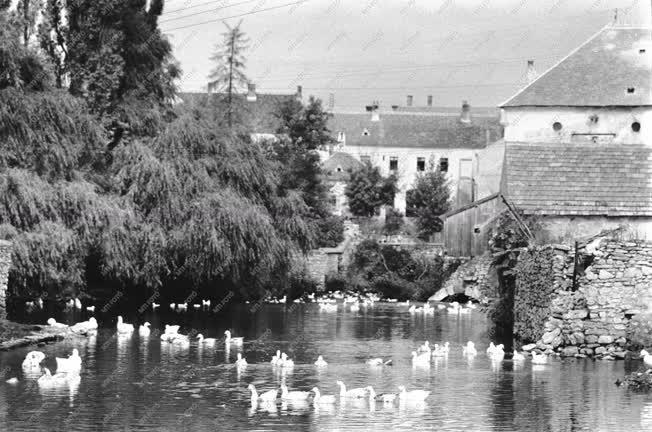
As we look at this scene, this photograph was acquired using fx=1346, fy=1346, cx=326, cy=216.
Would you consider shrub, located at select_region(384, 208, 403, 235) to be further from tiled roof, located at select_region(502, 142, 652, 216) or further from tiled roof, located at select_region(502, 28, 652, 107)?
tiled roof, located at select_region(502, 142, 652, 216)

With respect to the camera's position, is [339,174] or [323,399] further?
[339,174]

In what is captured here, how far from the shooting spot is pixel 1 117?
42500 mm

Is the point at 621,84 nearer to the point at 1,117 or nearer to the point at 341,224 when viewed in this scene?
the point at 341,224

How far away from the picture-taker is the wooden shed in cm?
5081

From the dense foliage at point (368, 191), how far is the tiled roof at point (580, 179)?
185ft

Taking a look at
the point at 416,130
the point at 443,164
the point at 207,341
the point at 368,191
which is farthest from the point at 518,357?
the point at 416,130

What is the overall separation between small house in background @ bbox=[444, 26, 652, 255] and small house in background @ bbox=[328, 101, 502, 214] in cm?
2421

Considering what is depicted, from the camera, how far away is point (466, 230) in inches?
2270

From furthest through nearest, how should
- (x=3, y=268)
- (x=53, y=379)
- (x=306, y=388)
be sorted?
(x=3, y=268) → (x=53, y=379) → (x=306, y=388)

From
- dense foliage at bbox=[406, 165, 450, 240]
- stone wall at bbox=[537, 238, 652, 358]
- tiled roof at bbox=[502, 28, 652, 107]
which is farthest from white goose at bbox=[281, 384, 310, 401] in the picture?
dense foliage at bbox=[406, 165, 450, 240]

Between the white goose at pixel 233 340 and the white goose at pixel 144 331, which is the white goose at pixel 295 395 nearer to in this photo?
the white goose at pixel 233 340

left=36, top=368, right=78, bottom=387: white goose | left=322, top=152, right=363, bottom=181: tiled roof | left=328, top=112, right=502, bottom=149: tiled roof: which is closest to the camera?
left=36, top=368, right=78, bottom=387: white goose

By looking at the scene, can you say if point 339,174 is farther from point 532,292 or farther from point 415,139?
point 532,292

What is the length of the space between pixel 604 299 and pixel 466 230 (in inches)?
1169
